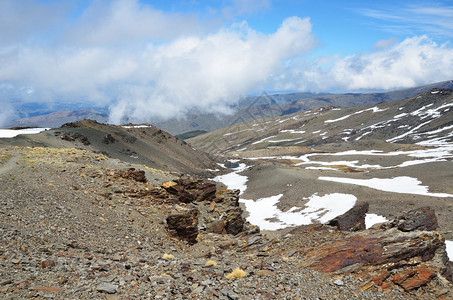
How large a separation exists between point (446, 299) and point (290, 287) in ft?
19.4

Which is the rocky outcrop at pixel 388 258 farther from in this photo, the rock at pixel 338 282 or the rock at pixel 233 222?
the rock at pixel 233 222

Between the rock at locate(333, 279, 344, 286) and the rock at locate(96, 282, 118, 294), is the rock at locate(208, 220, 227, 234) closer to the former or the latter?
the rock at locate(333, 279, 344, 286)

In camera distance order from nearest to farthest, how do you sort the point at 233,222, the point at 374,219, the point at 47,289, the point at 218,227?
the point at 47,289 < the point at 218,227 < the point at 233,222 < the point at 374,219

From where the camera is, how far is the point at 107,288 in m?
8.78

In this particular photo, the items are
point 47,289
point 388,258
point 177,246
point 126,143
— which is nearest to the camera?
point 47,289

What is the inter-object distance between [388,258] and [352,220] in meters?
7.71

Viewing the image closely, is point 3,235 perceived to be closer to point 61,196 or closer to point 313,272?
point 61,196

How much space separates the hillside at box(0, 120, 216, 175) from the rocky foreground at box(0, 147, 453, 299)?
37.4m

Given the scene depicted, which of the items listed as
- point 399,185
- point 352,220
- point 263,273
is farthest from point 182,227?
point 399,185

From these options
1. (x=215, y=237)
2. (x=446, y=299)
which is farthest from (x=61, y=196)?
(x=446, y=299)

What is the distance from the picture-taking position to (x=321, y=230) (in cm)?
1600

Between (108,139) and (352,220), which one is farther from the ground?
(108,139)

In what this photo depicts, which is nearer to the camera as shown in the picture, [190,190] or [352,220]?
[352,220]

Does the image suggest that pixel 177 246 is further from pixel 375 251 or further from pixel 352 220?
pixel 352 220
